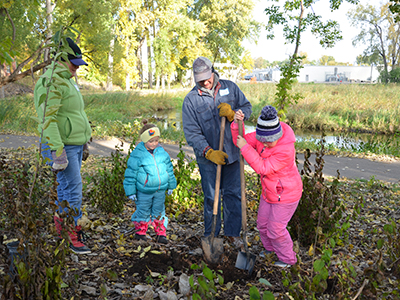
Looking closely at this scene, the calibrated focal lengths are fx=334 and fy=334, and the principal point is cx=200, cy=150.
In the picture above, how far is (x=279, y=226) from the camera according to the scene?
3051 mm

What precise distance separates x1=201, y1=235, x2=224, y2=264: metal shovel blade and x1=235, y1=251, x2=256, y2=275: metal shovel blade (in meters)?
0.23

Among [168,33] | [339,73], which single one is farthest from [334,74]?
[168,33]

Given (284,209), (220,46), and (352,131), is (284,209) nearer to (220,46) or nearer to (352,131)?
(352,131)

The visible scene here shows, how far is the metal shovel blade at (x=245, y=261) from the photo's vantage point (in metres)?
3.02

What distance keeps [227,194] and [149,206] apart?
85 cm

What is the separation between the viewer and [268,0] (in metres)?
7.57

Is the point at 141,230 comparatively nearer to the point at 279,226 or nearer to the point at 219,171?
→ the point at 219,171

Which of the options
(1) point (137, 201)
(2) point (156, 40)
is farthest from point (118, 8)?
(1) point (137, 201)

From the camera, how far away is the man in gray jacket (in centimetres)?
337

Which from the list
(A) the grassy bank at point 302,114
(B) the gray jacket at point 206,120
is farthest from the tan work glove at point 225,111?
(A) the grassy bank at point 302,114

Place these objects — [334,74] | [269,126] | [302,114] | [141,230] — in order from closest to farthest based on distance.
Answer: [269,126], [141,230], [302,114], [334,74]

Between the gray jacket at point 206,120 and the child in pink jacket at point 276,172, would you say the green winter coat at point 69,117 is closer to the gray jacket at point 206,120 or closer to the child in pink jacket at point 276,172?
the gray jacket at point 206,120

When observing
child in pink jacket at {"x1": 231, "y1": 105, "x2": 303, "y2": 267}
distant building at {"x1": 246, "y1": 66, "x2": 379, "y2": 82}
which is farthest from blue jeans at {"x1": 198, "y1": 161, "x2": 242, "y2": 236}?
distant building at {"x1": 246, "y1": 66, "x2": 379, "y2": 82}

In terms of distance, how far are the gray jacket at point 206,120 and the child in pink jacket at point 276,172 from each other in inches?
10.1
